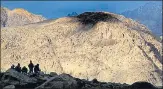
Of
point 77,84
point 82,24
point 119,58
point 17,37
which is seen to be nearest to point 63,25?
point 82,24

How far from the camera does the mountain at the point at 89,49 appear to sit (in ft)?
398

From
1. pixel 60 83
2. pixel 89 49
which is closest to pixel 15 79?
pixel 60 83

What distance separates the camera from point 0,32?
140 m

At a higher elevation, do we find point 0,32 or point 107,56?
point 0,32

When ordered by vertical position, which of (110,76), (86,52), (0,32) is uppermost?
(0,32)

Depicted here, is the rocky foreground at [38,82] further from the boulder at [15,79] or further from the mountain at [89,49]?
the mountain at [89,49]

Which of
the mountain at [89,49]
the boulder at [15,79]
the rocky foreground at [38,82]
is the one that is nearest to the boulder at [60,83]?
the rocky foreground at [38,82]

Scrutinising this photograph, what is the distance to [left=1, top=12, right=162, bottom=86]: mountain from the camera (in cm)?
12119

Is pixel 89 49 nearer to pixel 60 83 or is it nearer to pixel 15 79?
pixel 15 79

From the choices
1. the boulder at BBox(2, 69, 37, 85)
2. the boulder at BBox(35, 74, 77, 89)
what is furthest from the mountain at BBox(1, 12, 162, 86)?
the boulder at BBox(35, 74, 77, 89)

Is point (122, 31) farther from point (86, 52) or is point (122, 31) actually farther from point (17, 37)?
point (17, 37)

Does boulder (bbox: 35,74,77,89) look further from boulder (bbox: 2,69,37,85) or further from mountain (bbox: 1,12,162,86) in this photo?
mountain (bbox: 1,12,162,86)

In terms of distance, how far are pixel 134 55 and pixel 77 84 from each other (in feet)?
290

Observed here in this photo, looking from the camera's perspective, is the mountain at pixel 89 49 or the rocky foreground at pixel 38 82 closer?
the rocky foreground at pixel 38 82
